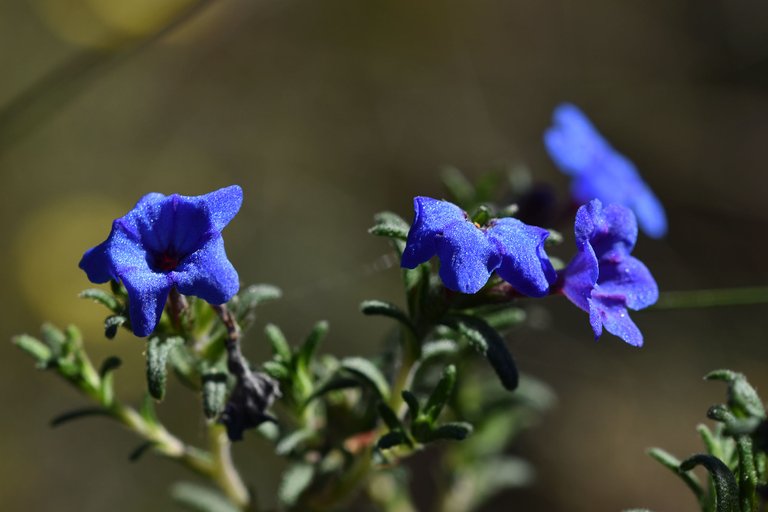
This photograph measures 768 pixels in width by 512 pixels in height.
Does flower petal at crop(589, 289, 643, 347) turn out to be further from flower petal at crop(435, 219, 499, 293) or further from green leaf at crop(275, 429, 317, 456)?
green leaf at crop(275, 429, 317, 456)

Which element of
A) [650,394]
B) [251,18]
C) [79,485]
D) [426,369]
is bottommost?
[650,394]

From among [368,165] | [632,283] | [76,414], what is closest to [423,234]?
[632,283]

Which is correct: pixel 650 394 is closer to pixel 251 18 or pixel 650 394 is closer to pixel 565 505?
pixel 565 505

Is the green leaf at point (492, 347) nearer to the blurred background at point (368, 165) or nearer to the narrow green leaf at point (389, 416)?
the narrow green leaf at point (389, 416)

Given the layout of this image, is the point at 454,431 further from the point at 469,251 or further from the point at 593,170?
the point at 593,170

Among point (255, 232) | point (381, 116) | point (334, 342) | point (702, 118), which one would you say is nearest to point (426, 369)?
point (334, 342)

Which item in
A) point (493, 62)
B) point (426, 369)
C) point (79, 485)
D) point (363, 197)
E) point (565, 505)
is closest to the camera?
point (426, 369)

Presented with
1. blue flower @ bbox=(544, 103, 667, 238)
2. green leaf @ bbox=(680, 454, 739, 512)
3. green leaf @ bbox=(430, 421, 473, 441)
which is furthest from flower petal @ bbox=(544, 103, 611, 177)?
green leaf @ bbox=(680, 454, 739, 512)
